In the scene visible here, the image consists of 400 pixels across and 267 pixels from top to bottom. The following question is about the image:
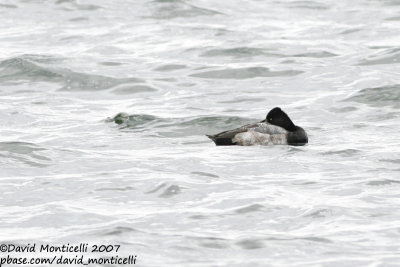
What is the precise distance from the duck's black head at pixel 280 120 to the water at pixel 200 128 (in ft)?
1.60

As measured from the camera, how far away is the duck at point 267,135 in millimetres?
17641

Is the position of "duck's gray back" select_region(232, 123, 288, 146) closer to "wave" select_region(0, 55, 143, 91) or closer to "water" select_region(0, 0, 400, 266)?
"water" select_region(0, 0, 400, 266)

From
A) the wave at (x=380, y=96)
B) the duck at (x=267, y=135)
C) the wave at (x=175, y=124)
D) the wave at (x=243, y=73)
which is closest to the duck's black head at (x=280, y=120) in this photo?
the duck at (x=267, y=135)

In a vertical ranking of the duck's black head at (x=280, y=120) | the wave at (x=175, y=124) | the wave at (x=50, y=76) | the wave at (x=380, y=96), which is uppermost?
the duck's black head at (x=280, y=120)

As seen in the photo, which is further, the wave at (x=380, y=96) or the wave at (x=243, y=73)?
the wave at (x=243, y=73)

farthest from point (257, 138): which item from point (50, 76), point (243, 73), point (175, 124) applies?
point (50, 76)

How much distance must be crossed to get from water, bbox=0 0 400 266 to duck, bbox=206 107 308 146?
0.22m

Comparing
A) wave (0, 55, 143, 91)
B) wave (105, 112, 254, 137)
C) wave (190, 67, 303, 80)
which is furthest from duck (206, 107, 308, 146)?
wave (190, 67, 303, 80)

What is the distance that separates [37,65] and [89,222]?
12.9 m

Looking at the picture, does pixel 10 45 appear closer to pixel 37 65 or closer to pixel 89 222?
A: pixel 37 65

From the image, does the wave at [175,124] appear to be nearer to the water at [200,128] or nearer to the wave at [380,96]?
the water at [200,128]

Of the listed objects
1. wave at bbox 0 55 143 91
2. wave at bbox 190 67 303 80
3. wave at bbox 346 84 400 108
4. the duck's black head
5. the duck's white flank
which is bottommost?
wave at bbox 0 55 143 91

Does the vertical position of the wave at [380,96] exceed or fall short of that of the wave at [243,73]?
it exceeds it

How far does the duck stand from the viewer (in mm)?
17641
